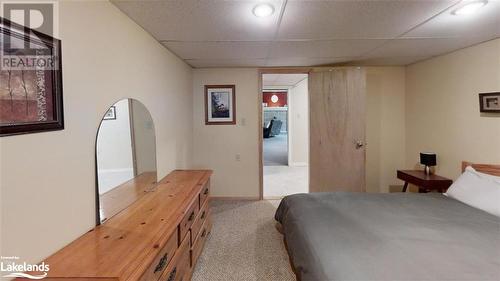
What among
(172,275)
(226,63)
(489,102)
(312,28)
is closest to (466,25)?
(489,102)

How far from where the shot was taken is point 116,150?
5.89 feet

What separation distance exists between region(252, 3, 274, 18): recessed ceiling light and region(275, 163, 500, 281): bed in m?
1.64

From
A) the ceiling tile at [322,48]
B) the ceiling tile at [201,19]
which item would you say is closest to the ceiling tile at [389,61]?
the ceiling tile at [322,48]

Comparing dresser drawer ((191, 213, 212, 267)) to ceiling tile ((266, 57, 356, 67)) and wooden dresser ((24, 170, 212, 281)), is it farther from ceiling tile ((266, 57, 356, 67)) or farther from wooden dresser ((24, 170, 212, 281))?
ceiling tile ((266, 57, 356, 67))

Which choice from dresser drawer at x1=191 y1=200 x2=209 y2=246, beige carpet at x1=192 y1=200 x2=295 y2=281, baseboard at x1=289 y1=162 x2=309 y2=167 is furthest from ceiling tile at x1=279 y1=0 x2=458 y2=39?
baseboard at x1=289 y1=162 x2=309 y2=167

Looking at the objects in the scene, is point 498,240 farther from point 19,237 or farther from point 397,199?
point 19,237

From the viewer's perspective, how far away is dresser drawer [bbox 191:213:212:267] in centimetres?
216

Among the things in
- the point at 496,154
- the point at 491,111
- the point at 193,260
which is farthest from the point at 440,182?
the point at 193,260

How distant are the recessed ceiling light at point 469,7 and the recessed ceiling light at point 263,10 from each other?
1419 mm

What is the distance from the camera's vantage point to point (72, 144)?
4.31 ft

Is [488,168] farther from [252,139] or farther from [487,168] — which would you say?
[252,139]

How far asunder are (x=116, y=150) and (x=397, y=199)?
2.54 m

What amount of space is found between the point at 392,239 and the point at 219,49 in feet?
8.09

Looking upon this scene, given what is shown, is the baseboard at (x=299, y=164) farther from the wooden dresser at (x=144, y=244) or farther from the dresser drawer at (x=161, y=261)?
the dresser drawer at (x=161, y=261)
